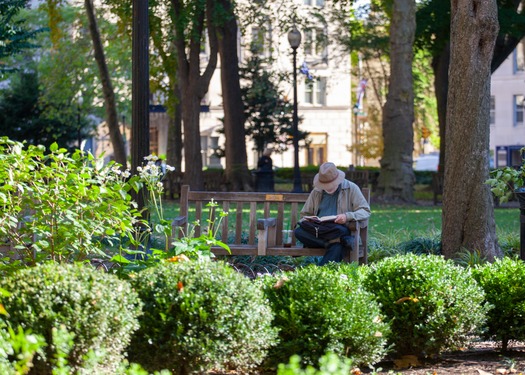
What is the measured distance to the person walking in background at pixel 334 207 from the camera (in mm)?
10203

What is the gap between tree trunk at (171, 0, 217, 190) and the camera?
30219 millimetres

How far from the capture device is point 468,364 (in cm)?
696

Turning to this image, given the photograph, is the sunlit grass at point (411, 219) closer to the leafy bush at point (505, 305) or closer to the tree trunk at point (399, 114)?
the tree trunk at point (399, 114)

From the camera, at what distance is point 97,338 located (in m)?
5.23

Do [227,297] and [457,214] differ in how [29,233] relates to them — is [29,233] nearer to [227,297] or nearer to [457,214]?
[227,297]

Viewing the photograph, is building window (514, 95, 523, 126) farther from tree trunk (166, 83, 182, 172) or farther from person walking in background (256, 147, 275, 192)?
person walking in background (256, 147, 275, 192)

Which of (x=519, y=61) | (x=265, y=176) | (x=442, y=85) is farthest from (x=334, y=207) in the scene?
(x=519, y=61)

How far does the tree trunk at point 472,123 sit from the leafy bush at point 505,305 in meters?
4.31

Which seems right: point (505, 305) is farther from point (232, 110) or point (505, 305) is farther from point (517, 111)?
point (517, 111)

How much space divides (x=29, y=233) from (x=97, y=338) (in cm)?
254

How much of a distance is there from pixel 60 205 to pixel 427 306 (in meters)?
2.58

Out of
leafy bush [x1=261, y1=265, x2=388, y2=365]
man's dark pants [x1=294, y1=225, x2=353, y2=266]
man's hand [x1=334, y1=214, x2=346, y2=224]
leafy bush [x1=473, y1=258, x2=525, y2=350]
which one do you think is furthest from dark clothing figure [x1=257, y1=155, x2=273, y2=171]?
leafy bush [x1=261, y1=265, x2=388, y2=365]

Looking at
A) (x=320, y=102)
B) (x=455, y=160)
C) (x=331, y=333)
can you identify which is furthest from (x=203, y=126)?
(x=331, y=333)

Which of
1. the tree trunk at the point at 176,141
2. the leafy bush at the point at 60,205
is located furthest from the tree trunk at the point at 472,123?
the tree trunk at the point at 176,141
